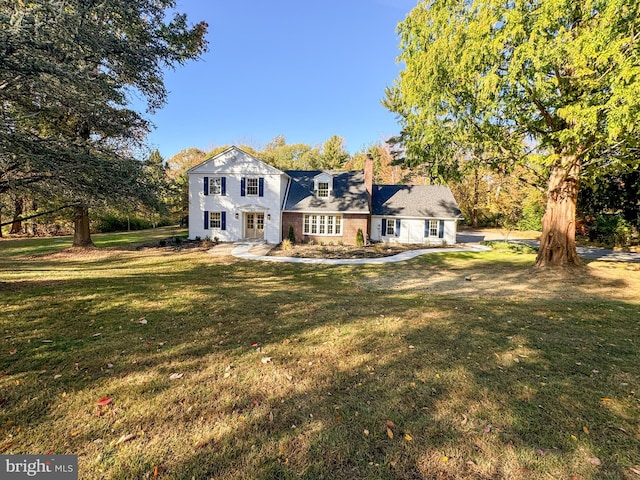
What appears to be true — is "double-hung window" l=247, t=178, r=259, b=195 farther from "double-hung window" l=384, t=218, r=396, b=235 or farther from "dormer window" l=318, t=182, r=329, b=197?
"double-hung window" l=384, t=218, r=396, b=235

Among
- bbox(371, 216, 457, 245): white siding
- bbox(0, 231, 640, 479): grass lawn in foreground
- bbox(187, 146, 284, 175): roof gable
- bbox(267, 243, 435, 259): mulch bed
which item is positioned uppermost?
bbox(187, 146, 284, 175): roof gable

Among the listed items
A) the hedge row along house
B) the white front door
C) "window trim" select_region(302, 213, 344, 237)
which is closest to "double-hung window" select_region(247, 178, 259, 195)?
the hedge row along house

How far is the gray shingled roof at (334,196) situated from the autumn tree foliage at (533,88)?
850 cm

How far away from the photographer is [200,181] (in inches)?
864

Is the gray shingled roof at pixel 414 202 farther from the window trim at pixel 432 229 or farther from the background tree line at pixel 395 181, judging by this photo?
the background tree line at pixel 395 181

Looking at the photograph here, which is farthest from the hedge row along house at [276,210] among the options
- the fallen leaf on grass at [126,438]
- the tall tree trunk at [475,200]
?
the fallen leaf on grass at [126,438]

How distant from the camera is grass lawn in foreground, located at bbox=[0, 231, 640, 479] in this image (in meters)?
2.45

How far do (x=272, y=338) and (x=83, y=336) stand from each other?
290 centimetres

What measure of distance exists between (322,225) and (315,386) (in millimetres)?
18524

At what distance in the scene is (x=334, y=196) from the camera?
2275cm

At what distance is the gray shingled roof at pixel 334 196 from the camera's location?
2148 centimetres

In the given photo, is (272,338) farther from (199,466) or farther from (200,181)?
(200,181)

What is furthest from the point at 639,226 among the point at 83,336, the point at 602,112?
the point at 83,336

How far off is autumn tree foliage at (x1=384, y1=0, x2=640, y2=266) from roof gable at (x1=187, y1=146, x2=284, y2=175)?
11841 mm
